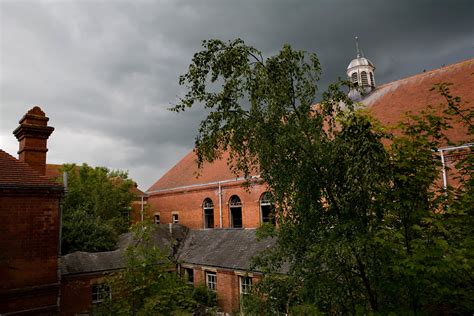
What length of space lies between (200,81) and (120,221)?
22360 mm

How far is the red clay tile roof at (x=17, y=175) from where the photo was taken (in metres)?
10.6

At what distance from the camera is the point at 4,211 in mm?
10195

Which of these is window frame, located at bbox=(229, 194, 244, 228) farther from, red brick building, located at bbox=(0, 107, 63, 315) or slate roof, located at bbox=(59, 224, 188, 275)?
red brick building, located at bbox=(0, 107, 63, 315)

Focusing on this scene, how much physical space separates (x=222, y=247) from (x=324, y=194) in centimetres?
1442

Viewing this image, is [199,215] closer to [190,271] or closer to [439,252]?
[190,271]

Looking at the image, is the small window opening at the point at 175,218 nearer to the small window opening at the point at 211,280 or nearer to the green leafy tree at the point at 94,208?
the green leafy tree at the point at 94,208

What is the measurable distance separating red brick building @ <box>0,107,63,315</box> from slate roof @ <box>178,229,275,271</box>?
8173 mm

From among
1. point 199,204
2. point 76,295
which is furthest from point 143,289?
point 199,204

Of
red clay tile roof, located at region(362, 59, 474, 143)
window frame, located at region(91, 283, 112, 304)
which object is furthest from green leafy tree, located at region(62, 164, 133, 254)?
red clay tile roof, located at region(362, 59, 474, 143)

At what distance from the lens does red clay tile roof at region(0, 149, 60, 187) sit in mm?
10567

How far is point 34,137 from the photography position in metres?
12.7

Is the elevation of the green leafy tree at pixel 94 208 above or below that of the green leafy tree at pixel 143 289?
above

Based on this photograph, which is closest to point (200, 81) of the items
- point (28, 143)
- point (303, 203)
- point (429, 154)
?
point (303, 203)

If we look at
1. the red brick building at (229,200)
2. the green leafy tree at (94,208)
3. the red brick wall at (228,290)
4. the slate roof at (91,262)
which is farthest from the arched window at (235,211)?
the green leafy tree at (94,208)
